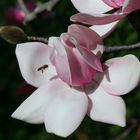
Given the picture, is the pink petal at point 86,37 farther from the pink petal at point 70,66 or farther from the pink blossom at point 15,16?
the pink blossom at point 15,16

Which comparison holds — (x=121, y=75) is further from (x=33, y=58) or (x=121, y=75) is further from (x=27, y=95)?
(x=27, y=95)

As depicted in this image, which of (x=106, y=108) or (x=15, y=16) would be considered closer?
(x=106, y=108)

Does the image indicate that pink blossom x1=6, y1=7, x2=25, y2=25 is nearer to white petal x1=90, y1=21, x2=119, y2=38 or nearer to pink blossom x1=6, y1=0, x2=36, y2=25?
pink blossom x1=6, y1=0, x2=36, y2=25

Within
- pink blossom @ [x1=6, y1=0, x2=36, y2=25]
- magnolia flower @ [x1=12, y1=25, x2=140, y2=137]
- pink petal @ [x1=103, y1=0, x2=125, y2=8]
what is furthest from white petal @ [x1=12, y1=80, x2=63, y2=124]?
pink blossom @ [x1=6, y1=0, x2=36, y2=25]

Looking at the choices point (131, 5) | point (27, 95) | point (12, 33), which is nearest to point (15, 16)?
point (27, 95)

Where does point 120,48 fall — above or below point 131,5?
below

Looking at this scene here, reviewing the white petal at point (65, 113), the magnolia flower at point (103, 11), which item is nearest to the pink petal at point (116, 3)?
the magnolia flower at point (103, 11)

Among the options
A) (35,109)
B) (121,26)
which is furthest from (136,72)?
(121,26)

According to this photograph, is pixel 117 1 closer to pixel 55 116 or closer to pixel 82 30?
pixel 82 30
